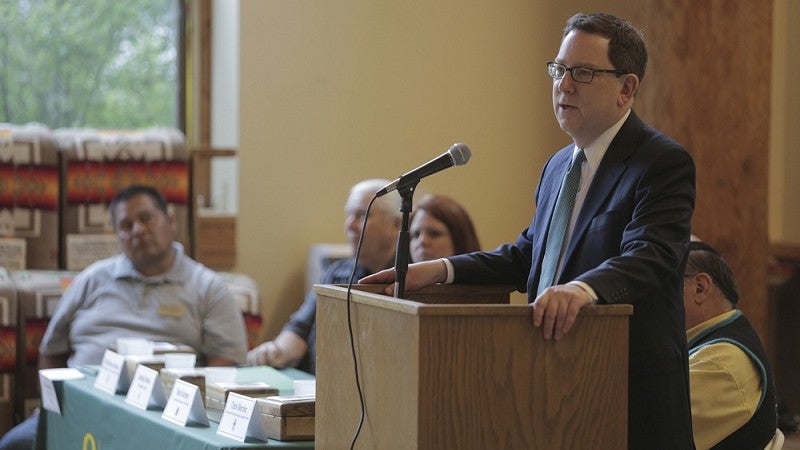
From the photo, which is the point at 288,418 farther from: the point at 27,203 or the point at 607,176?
the point at 27,203

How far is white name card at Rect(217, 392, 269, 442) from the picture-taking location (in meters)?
2.11

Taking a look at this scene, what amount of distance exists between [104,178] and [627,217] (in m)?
3.19

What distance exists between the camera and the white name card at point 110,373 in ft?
9.11

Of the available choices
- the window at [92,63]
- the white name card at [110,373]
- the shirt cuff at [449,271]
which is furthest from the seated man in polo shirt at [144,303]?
the shirt cuff at [449,271]

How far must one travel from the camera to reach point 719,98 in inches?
144

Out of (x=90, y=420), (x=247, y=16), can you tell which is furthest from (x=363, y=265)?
(x=247, y=16)

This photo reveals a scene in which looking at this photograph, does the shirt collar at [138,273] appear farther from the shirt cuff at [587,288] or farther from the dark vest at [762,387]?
the shirt cuff at [587,288]

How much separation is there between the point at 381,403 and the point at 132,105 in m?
3.99

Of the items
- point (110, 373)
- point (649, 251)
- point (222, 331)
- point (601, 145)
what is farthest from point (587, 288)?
point (222, 331)

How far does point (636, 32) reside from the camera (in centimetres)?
187

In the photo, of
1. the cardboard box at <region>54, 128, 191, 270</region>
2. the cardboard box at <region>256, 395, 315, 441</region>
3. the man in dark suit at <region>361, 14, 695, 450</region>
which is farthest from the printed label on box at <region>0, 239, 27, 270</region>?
the man in dark suit at <region>361, 14, 695, 450</region>

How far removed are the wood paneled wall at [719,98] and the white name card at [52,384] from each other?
6.41ft

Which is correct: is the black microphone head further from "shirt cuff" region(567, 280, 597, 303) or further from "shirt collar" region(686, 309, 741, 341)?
"shirt collar" region(686, 309, 741, 341)

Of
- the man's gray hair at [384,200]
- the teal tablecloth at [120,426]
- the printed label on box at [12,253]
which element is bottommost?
the teal tablecloth at [120,426]
